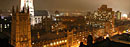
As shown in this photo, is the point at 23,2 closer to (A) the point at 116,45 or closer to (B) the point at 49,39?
(B) the point at 49,39

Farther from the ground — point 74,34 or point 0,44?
point 0,44

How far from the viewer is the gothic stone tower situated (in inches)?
1519

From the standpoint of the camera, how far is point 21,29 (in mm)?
39500

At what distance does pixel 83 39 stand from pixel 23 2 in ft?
149

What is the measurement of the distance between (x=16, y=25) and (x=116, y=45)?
92.1 feet

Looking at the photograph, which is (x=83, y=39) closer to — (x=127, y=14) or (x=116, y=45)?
(x=116, y=45)

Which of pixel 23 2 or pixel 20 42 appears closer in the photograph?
pixel 20 42

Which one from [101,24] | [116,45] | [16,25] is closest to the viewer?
[116,45]

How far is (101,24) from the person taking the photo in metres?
92.4

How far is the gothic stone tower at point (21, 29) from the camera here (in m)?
38.6

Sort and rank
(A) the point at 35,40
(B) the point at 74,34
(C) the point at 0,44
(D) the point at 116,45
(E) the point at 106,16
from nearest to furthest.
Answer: (C) the point at 0,44
(D) the point at 116,45
(A) the point at 35,40
(B) the point at 74,34
(E) the point at 106,16

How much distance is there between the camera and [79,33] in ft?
198

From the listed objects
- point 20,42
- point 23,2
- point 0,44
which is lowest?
point 20,42

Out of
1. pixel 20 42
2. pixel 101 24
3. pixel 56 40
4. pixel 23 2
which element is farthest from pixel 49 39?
pixel 101 24
